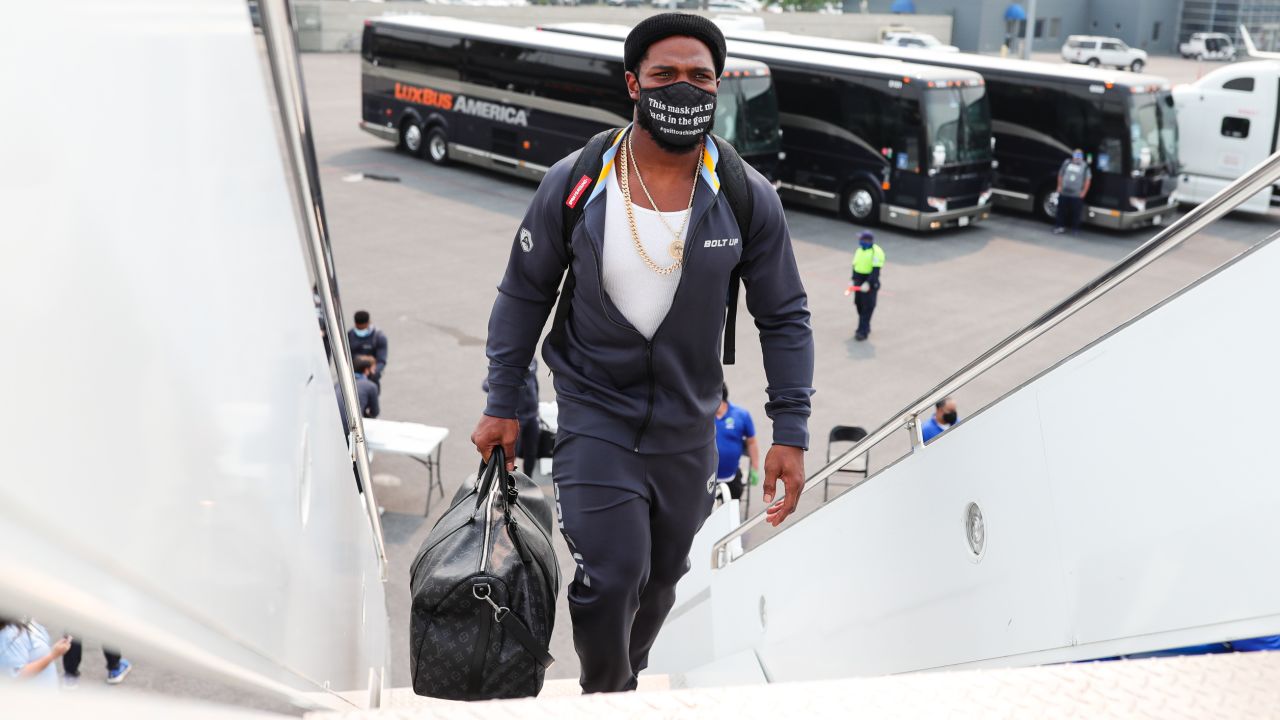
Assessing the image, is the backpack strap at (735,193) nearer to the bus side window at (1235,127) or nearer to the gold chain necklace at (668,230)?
the gold chain necklace at (668,230)

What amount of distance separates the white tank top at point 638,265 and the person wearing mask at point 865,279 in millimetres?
9587

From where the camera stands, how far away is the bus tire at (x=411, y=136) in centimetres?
2283

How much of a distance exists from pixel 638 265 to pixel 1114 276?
1.17 metres

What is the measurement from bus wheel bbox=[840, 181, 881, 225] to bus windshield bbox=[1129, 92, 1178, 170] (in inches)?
160

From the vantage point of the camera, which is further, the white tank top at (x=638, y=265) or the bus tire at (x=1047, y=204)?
the bus tire at (x=1047, y=204)

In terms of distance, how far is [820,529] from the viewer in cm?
378

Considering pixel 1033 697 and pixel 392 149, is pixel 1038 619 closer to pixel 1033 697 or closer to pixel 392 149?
pixel 1033 697

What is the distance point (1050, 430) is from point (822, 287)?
1272cm

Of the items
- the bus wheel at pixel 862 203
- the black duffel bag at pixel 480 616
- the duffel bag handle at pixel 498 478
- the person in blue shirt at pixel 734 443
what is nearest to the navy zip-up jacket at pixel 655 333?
the duffel bag handle at pixel 498 478

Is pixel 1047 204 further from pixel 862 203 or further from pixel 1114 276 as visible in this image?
pixel 1114 276

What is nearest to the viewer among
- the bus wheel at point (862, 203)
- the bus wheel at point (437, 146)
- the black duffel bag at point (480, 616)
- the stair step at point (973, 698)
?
the stair step at point (973, 698)

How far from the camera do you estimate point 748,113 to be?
1803 cm

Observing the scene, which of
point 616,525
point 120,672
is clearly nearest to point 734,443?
point 616,525

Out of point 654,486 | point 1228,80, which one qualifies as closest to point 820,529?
point 654,486
